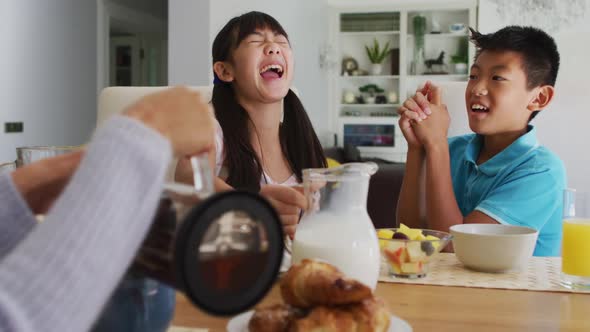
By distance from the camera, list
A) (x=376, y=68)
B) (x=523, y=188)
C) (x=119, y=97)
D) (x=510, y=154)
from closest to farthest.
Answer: (x=523, y=188) < (x=510, y=154) < (x=119, y=97) < (x=376, y=68)

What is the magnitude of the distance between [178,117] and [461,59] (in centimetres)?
739

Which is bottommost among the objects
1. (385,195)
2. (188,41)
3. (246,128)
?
(385,195)

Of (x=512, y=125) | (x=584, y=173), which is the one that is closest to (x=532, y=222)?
(x=512, y=125)

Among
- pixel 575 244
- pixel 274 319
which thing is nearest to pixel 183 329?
pixel 274 319

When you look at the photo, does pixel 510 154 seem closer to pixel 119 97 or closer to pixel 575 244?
pixel 575 244

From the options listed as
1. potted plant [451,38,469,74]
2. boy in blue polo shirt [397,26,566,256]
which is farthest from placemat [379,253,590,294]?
potted plant [451,38,469,74]

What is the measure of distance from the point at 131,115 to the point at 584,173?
21.2 ft

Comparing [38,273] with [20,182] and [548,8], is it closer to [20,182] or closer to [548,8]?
[20,182]

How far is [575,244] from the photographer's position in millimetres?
1023

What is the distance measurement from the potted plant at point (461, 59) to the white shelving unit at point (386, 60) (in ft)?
0.19

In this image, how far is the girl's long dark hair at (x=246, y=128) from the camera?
1.63m

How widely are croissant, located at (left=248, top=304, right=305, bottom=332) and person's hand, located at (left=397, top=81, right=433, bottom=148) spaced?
101 centimetres

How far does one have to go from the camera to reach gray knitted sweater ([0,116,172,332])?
43 cm

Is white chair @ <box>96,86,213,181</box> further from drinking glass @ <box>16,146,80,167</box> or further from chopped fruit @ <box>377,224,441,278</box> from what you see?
chopped fruit @ <box>377,224,441,278</box>
